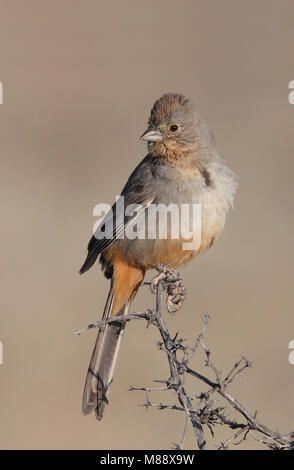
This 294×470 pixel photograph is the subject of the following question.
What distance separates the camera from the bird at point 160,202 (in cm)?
627

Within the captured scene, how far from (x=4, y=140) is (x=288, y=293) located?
20.3 feet

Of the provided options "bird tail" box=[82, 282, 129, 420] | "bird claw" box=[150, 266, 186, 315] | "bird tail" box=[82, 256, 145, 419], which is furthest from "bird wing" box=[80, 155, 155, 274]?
"bird claw" box=[150, 266, 186, 315]

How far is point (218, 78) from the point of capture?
51.9 ft

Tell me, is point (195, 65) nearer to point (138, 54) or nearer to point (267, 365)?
point (138, 54)

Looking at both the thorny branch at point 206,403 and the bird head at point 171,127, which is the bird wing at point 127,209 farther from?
the thorny branch at point 206,403

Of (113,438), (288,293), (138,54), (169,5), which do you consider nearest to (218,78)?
(138,54)

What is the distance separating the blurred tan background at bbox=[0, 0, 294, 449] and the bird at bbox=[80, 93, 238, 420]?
2169 millimetres

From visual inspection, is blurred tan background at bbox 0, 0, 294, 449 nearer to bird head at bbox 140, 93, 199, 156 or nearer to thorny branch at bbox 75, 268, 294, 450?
bird head at bbox 140, 93, 199, 156

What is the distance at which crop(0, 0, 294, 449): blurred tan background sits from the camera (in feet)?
30.2

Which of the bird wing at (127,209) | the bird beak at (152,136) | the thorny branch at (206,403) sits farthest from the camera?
the bird wing at (127,209)

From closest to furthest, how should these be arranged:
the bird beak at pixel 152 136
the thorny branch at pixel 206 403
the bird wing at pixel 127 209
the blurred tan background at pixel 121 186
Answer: the thorny branch at pixel 206 403 < the bird beak at pixel 152 136 < the bird wing at pixel 127 209 < the blurred tan background at pixel 121 186

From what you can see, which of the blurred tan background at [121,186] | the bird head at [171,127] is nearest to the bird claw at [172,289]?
the bird head at [171,127]

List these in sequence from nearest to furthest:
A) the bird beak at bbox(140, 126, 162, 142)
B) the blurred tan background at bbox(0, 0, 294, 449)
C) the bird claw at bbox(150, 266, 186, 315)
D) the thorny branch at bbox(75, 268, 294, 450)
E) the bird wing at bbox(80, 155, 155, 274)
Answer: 1. the thorny branch at bbox(75, 268, 294, 450)
2. the bird claw at bbox(150, 266, 186, 315)
3. the bird beak at bbox(140, 126, 162, 142)
4. the bird wing at bbox(80, 155, 155, 274)
5. the blurred tan background at bbox(0, 0, 294, 449)

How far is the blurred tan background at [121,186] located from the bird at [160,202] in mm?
2169
